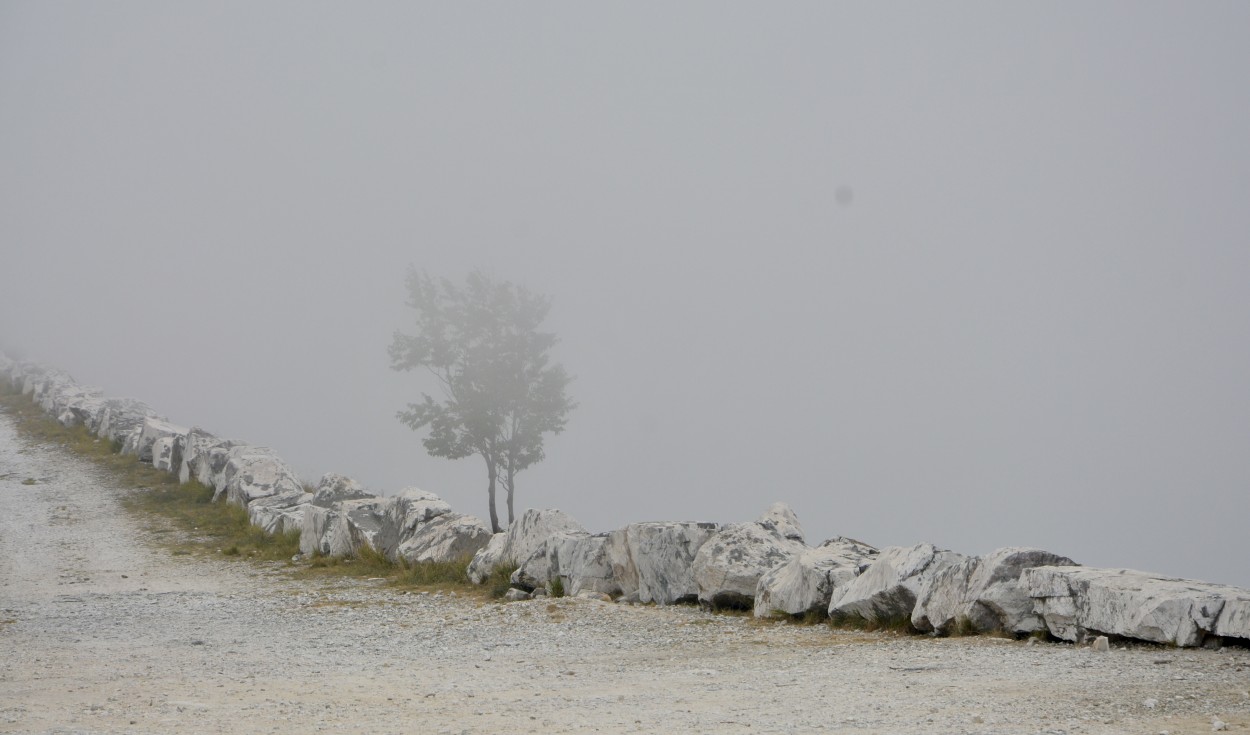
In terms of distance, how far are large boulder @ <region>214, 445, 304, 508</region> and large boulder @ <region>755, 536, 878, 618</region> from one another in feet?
51.9

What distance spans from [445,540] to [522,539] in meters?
2.21

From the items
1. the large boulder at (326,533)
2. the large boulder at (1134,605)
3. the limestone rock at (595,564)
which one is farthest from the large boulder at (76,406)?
the large boulder at (1134,605)

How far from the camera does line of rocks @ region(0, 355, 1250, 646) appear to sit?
30.9 feet

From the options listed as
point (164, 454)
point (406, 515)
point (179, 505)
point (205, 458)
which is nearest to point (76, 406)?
point (164, 454)

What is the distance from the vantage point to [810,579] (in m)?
12.3

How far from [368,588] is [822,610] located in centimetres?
798

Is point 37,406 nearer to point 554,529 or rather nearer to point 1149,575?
point 554,529

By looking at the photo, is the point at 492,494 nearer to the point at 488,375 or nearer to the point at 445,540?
the point at 488,375

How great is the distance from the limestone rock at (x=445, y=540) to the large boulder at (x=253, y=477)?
7.72m

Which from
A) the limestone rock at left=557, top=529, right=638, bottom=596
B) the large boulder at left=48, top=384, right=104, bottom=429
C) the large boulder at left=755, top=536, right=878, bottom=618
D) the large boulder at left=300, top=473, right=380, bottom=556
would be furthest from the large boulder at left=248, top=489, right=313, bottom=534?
the large boulder at left=48, top=384, right=104, bottom=429

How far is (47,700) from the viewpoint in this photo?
793cm

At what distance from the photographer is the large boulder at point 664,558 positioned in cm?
1400

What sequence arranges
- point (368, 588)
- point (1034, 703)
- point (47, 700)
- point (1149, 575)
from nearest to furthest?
point (1034, 703) → point (47, 700) → point (1149, 575) → point (368, 588)

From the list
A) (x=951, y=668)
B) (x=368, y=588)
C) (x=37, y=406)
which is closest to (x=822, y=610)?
(x=951, y=668)
